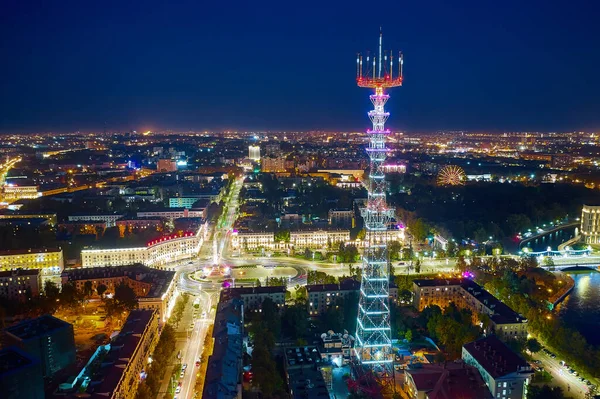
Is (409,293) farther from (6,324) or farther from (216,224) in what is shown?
(216,224)

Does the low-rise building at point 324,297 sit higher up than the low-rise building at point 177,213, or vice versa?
the low-rise building at point 177,213

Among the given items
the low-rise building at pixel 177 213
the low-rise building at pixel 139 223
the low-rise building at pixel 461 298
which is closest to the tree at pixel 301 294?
the low-rise building at pixel 461 298

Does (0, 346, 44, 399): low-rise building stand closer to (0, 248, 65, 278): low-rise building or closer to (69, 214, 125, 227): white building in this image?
(0, 248, 65, 278): low-rise building

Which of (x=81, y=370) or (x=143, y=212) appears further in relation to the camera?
(x=143, y=212)

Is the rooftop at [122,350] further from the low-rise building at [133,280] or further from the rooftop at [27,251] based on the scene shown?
the rooftop at [27,251]

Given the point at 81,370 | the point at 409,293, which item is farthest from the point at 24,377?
the point at 409,293

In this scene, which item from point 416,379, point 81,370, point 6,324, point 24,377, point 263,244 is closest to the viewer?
point 24,377
